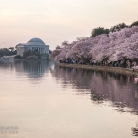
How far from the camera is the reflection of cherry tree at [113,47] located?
5302cm

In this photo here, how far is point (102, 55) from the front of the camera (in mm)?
66688

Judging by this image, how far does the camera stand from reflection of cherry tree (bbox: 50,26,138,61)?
174ft

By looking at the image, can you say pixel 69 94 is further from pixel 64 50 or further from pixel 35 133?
pixel 64 50

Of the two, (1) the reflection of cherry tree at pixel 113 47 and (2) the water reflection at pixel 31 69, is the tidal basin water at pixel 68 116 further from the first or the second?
(1) the reflection of cherry tree at pixel 113 47

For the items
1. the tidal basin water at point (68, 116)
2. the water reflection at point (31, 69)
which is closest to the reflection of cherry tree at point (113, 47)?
the water reflection at point (31, 69)

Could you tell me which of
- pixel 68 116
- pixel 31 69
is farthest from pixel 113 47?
pixel 68 116

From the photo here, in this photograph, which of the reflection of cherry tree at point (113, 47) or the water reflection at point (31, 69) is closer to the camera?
the water reflection at point (31, 69)

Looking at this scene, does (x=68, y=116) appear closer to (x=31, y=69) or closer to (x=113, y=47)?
(x=113, y=47)

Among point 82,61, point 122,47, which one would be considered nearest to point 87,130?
point 122,47

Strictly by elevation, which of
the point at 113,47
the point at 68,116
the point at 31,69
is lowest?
the point at 68,116

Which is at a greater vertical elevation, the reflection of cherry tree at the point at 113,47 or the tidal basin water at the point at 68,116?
the reflection of cherry tree at the point at 113,47

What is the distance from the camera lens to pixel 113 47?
209ft

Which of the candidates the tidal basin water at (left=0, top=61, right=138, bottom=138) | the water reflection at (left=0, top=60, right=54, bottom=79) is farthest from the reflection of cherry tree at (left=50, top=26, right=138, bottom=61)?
the tidal basin water at (left=0, top=61, right=138, bottom=138)

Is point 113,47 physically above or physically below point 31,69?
above
